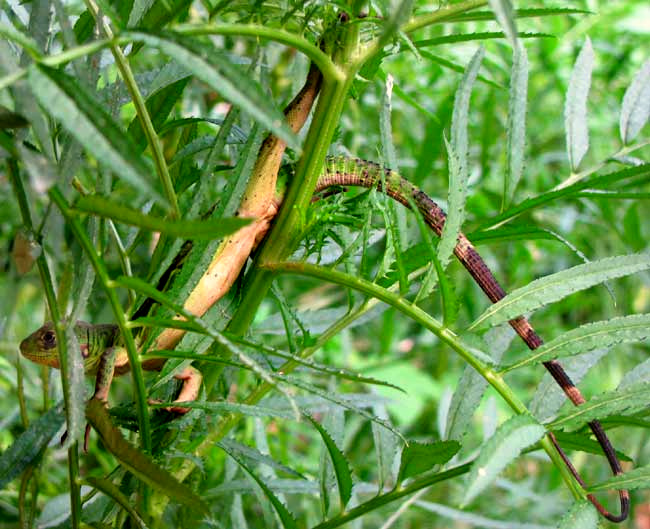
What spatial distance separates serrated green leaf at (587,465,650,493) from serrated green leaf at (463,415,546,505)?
0.11m

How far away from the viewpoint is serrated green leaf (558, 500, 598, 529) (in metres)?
0.50

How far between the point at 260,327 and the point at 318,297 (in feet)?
3.18

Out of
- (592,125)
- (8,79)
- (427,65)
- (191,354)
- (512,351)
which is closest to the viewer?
(8,79)

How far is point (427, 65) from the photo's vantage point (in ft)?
5.26

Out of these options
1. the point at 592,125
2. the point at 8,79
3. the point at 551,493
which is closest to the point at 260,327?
the point at 8,79

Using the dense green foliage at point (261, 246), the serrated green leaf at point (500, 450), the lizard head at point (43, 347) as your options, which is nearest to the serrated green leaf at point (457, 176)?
the dense green foliage at point (261, 246)

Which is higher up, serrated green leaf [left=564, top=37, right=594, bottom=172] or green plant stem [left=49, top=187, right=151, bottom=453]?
serrated green leaf [left=564, top=37, right=594, bottom=172]

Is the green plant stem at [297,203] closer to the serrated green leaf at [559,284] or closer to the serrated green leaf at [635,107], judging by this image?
the serrated green leaf at [559,284]

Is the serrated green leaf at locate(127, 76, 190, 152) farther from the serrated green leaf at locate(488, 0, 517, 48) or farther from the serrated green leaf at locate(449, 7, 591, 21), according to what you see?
the serrated green leaf at locate(488, 0, 517, 48)

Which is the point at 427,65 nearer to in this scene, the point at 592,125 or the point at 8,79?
the point at 592,125

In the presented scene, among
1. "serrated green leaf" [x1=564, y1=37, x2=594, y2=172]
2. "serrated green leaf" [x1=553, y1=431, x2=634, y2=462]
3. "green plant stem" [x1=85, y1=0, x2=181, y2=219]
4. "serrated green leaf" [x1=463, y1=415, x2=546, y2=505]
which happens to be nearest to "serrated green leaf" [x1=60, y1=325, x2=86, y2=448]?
"green plant stem" [x1=85, y1=0, x2=181, y2=219]

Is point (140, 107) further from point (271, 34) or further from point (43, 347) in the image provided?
point (43, 347)

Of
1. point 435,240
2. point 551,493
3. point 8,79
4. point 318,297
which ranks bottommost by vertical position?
point 8,79

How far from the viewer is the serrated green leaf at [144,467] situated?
461 mm
